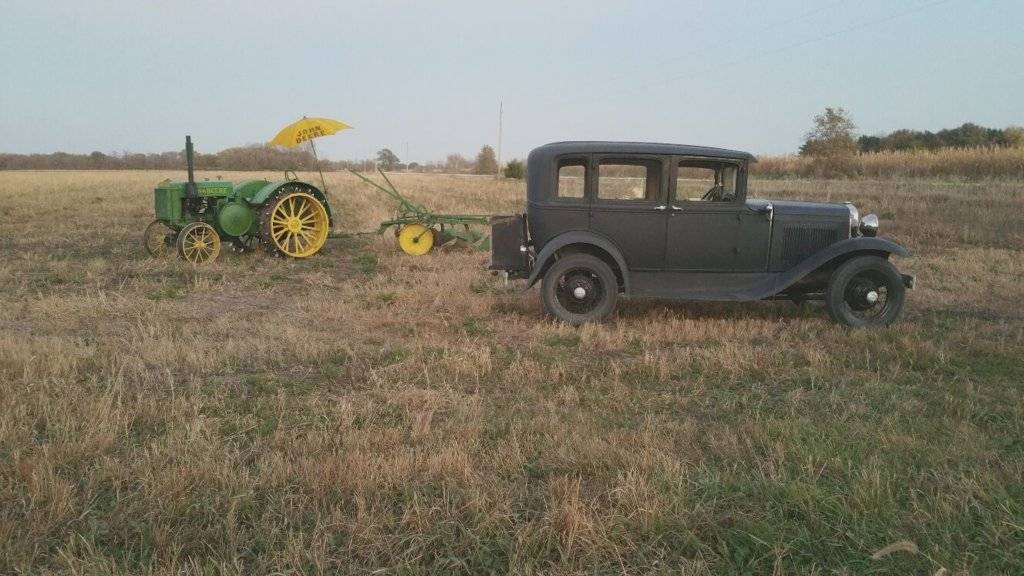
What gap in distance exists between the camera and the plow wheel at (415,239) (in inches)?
486

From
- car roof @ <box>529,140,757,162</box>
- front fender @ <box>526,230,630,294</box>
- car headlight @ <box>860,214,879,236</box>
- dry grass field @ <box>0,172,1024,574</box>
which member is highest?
car roof @ <box>529,140,757,162</box>

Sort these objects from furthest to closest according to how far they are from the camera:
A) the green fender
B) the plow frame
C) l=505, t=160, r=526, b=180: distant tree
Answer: l=505, t=160, r=526, b=180: distant tree
the plow frame
the green fender

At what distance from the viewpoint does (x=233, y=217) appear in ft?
36.8

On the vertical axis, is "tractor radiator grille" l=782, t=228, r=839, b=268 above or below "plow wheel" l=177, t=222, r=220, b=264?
above

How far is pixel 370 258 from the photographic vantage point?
39.1ft

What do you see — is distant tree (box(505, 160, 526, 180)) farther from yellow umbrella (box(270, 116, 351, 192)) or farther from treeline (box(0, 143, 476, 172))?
yellow umbrella (box(270, 116, 351, 192))

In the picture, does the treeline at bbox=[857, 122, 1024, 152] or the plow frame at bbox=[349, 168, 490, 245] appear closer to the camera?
the plow frame at bbox=[349, 168, 490, 245]

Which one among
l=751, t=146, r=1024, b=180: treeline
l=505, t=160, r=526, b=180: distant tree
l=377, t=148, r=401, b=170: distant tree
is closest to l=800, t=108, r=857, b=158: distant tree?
l=751, t=146, r=1024, b=180: treeline

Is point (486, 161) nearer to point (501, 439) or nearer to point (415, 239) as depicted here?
point (415, 239)

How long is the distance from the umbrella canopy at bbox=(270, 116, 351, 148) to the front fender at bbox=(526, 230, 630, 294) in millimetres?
6395

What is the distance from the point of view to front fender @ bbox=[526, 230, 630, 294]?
6820mm

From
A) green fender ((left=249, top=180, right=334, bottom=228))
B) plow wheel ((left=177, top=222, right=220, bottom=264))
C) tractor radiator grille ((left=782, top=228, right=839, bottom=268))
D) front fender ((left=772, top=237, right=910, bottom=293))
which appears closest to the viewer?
front fender ((left=772, top=237, right=910, bottom=293))

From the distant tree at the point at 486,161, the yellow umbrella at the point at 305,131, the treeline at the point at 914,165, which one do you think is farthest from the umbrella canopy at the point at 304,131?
the distant tree at the point at 486,161

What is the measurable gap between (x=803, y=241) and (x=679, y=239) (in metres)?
1.32
